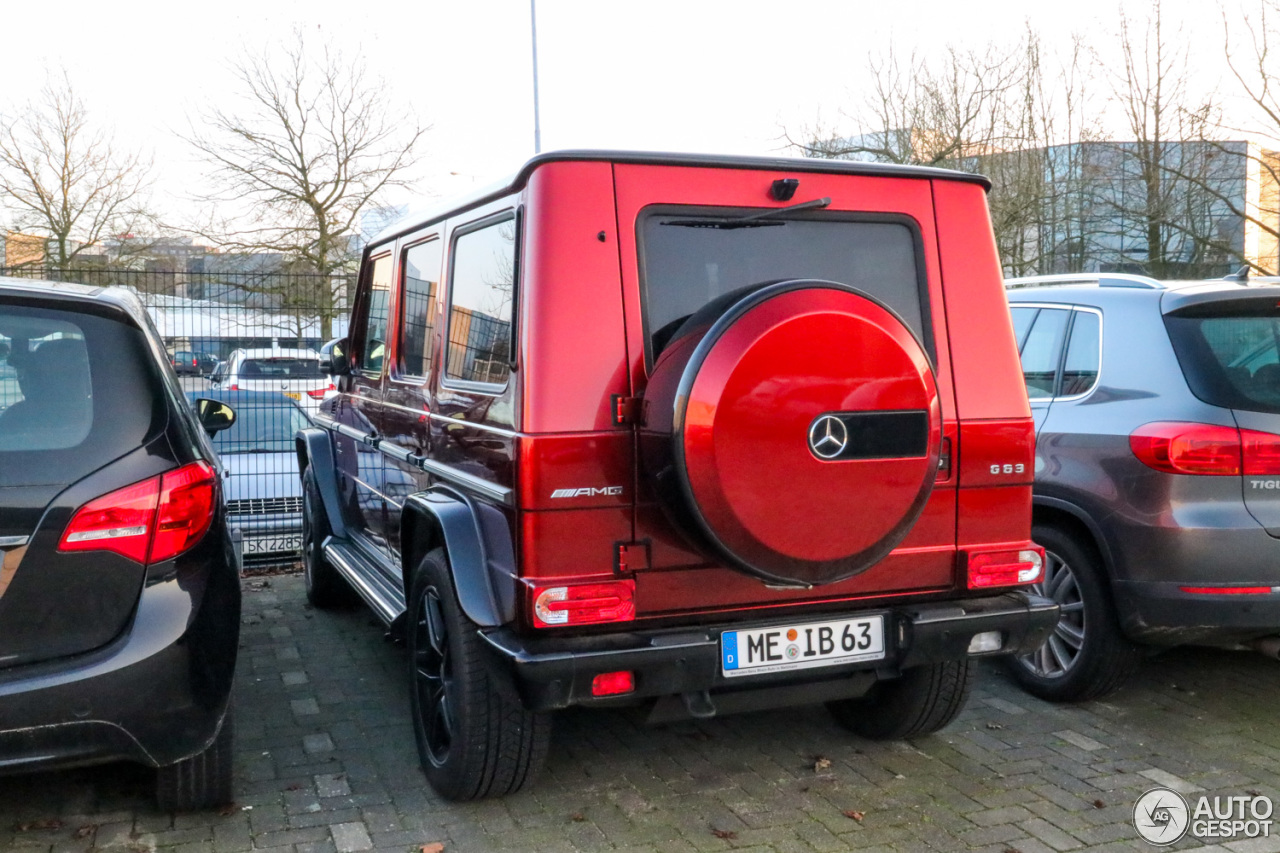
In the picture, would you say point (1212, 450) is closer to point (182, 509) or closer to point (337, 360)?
point (182, 509)

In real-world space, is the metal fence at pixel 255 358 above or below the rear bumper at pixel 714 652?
above

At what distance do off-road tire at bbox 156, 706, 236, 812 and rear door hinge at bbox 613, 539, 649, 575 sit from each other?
52.9 inches

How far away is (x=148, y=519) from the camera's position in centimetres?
321

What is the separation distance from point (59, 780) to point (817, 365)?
306 cm

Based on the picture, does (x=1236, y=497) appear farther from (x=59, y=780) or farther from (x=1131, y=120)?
(x=1131, y=120)

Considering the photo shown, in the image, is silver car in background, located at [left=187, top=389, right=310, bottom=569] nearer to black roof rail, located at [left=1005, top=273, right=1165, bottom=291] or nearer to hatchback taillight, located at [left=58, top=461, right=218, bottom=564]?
hatchback taillight, located at [left=58, top=461, right=218, bottom=564]

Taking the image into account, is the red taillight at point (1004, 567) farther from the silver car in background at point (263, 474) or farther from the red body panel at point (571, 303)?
the silver car in background at point (263, 474)

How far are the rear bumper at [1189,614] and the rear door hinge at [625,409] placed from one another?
230 centimetres

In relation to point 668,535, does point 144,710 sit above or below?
below

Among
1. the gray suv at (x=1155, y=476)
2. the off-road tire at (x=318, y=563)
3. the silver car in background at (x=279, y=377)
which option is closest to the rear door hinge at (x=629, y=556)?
the gray suv at (x=1155, y=476)

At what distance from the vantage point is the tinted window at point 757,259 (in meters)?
3.43

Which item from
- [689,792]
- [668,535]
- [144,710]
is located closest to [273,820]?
[144,710]

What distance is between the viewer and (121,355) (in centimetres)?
334

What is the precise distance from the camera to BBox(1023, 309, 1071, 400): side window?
16.6 feet
